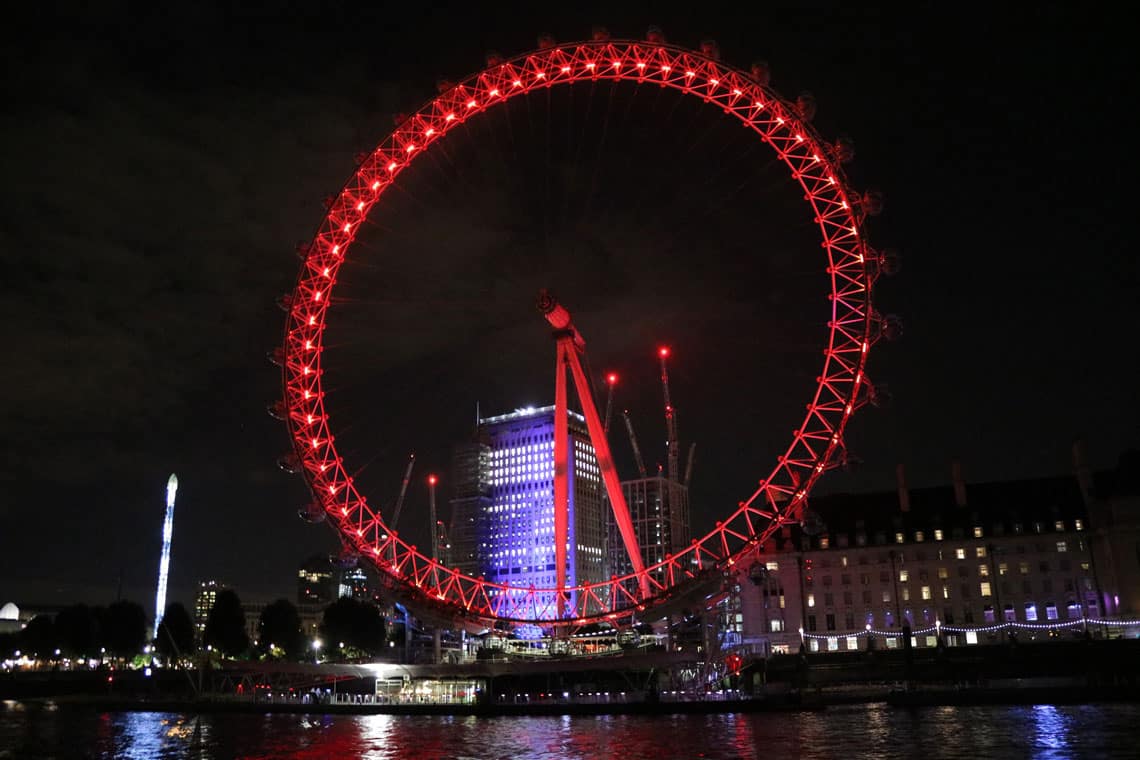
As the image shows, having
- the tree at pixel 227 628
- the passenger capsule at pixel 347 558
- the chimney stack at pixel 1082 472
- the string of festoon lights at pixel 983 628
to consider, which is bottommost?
the string of festoon lights at pixel 983 628

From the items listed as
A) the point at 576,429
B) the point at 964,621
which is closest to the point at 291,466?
the point at 964,621

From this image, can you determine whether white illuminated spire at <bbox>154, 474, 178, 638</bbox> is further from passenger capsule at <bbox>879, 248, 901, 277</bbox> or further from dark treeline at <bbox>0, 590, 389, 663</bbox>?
passenger capsule at <bbox>879, 248, 901, 277</bbox>

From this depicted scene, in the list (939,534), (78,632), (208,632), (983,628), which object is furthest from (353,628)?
(983,628)

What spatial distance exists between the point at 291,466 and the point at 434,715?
19.1 meters

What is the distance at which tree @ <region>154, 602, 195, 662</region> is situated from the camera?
378 ft

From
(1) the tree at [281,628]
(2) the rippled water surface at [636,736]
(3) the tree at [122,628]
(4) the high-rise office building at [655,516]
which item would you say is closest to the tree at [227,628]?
(1) the tree at [281,628]

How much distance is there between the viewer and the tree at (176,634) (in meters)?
115

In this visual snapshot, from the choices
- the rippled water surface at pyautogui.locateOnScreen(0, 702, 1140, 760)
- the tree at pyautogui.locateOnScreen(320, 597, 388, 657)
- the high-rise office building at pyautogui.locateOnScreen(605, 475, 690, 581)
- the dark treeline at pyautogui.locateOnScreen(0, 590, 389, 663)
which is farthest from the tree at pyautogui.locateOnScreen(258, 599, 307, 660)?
the high-rise office building at pyautogui.locateOnScreen(605, 475, 690, 581)

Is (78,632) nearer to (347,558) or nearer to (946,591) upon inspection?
(347,558)

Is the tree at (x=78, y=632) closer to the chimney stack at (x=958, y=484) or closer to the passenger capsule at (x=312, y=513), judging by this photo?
the passenger capsule at (x=312, y=513)

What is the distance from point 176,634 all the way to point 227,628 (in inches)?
412

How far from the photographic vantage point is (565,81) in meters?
54.5

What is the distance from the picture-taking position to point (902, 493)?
102 meters

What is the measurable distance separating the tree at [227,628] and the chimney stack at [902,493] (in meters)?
76.6
